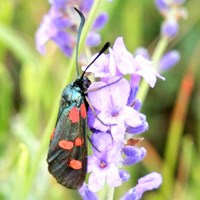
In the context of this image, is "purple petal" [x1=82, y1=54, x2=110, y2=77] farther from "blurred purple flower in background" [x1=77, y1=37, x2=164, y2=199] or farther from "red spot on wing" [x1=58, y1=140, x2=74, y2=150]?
"red spot on wing" [x1=58, y1=140, x2=74, y2=150]

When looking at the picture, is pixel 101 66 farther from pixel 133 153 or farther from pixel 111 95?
pixel 133 153

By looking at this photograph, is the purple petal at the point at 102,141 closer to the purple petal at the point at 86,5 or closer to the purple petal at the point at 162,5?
the purple petal at the point at 86,5

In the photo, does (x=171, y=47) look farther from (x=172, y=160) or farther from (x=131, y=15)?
(x=172, y=160)

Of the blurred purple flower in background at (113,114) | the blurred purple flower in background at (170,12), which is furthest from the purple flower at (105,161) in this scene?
the blurred purple flower in background at (170,12)

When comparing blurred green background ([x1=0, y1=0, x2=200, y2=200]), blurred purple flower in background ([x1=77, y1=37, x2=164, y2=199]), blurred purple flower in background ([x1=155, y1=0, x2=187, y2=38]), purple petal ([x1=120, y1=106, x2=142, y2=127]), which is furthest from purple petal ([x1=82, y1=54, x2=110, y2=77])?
blurred green background ([x1=0, y1=0, x2=200, y2=200])

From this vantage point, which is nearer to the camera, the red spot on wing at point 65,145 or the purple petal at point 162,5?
the red spot on wing at point 65,145

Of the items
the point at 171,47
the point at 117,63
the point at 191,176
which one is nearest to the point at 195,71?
the point at 171,47

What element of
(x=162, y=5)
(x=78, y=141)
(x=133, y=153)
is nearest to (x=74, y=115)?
(x=78, y=141)
